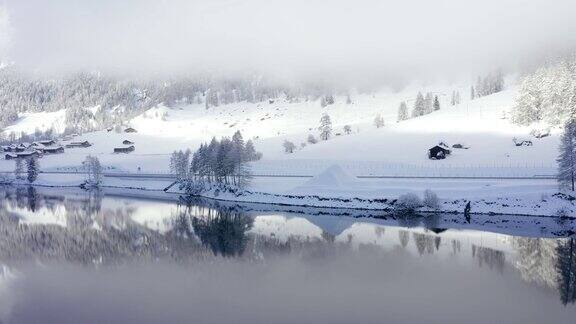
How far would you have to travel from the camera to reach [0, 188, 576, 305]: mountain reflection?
55.3 m

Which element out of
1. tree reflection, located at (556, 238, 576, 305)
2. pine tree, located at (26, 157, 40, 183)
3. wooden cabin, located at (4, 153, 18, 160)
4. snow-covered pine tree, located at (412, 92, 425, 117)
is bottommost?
tree reflection, located at (556, 238, 576, 305)

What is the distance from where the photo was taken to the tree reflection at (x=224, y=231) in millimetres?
62531

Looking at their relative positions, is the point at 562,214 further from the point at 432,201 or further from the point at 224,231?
the point at 224,231

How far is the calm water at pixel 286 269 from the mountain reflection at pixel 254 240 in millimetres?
225

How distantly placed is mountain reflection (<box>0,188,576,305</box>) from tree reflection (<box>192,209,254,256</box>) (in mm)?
132

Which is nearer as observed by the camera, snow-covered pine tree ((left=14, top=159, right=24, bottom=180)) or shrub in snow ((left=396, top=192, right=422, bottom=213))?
shrub in snow ((left=396, top=192, right=422, bottom=213))

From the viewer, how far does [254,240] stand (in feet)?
220

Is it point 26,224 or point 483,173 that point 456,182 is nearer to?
point 483,173

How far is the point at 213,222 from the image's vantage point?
80.9 m

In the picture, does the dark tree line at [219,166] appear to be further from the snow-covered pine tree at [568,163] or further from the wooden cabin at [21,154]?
the wooden cabin at [21,154]

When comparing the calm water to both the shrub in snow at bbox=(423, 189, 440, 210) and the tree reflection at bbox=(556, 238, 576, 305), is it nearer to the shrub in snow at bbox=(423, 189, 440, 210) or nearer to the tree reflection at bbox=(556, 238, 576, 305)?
the tree reflection at bbox=(556, 238, 576, 305)

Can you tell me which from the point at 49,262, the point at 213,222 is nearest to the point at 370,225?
the point at 213,222

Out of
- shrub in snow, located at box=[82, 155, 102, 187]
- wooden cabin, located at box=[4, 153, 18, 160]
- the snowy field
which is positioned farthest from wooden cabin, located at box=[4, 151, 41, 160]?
shrub in snow, located at box=[82, 155, 102, 187]

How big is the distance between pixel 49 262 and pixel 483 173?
78.8 metres
